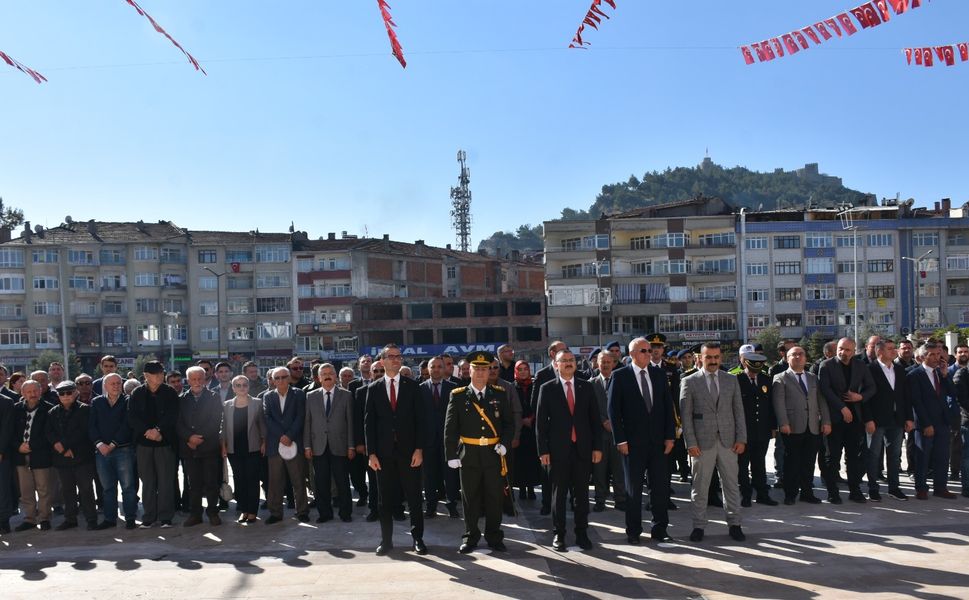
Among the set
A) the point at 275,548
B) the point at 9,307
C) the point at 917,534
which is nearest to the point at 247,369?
the point at 275,548

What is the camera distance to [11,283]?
216 ft

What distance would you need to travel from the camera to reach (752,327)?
61219 mm

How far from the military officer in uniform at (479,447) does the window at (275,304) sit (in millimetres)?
60390

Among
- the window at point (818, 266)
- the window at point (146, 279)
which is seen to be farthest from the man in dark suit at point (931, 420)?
the window at point (146, 279)

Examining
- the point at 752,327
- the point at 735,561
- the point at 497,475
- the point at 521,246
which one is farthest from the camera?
the point at 521,246

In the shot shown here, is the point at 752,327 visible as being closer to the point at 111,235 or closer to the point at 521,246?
the point at 111,235

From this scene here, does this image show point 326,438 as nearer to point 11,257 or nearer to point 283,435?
point 283,435

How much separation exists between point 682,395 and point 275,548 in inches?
170

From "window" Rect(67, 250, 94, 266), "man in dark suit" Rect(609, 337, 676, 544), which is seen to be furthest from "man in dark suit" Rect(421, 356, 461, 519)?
"window" Rect(67, 250, 94, 266)

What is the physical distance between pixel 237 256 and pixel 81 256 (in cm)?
1150

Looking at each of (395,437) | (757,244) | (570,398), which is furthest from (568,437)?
(757,244)

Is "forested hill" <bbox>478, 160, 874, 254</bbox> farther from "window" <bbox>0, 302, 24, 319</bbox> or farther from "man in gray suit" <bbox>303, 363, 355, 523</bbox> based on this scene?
"man in gray suit" <bbox>303, 363, 355, 523</bbox>

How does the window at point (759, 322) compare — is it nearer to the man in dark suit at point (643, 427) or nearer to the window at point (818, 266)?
the window at point (818, 266)

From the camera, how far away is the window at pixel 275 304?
6712 centimetres
